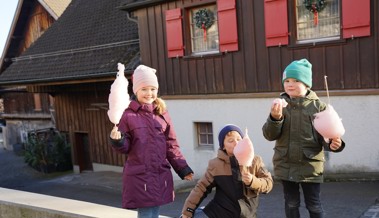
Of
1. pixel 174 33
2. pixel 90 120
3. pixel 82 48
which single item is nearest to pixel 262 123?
pixel 174 33

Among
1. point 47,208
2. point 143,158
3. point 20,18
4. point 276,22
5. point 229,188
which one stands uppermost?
point 20,18

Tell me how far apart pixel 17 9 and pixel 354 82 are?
56.4ft

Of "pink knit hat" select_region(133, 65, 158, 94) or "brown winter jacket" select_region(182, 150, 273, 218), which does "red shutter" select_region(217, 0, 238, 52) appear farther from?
"brown winter jacket" select_region(182, 150, 273, 218)

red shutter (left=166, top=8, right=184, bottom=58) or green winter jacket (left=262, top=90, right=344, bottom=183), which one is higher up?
red shutter (left=166, top=8, right=184, bottom=58)

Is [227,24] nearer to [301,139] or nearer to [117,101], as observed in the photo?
[301,139]

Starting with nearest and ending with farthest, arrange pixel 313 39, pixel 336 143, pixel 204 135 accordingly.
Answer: pixel 336 143 → pixel 313 39 → pixel 204 135

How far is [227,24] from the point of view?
9.16 meters

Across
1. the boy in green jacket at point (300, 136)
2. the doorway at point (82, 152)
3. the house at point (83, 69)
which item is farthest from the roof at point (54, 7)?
the boy in green jacket at point (300, 136)

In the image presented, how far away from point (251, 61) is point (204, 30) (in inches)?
58.7

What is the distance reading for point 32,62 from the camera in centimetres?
1596

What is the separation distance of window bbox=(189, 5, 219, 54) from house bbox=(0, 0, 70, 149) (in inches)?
416

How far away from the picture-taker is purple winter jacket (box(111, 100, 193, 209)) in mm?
3209

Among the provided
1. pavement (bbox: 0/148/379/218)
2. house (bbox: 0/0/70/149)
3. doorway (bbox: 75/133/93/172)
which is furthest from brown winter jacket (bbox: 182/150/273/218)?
house (bbox: 0/0/70/149)

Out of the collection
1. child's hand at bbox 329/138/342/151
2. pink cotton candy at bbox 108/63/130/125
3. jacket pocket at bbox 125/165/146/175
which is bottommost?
jacket pocket at bbox 125/165/146/175
